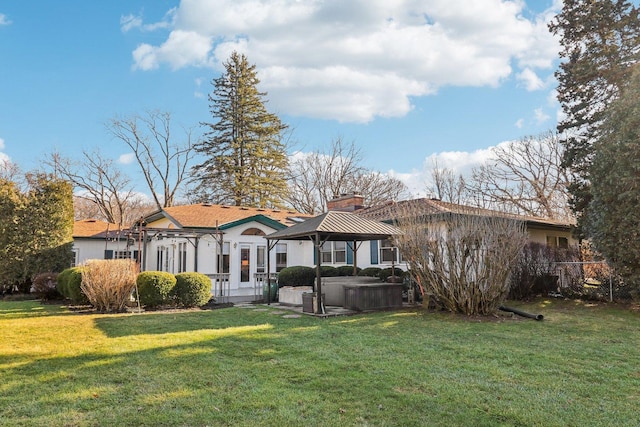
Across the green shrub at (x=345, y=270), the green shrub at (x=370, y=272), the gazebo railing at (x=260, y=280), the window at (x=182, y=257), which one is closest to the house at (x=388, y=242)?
the green shrub at (x=370, y=272)

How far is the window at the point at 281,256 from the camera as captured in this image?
63.6ft

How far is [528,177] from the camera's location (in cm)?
2928

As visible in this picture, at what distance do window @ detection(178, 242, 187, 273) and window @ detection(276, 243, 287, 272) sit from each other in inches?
158

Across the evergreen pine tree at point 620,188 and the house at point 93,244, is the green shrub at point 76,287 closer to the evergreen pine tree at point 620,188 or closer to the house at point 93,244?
the house at point 93,244

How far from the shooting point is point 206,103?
34219mm

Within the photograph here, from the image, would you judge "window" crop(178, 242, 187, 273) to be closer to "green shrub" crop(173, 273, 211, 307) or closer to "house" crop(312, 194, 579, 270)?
"green shrub" crop(173, 273, 211, 307)

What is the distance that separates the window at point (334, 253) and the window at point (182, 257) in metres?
5.92

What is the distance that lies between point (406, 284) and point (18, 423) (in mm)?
11333

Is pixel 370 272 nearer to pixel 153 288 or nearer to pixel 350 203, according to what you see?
pixel 350 203


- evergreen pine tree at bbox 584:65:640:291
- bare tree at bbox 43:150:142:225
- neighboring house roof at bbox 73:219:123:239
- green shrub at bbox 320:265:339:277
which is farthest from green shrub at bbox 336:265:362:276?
bare tree at bbox 43:150:142:225

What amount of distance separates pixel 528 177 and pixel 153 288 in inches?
1031

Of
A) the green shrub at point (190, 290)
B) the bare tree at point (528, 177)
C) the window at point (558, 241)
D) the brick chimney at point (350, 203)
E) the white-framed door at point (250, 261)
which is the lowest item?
the green shrub at point (190, 290)

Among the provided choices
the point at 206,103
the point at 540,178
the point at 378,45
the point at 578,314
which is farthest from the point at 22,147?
the point at 540,178

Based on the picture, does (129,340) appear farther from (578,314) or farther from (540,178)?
(540,178)
